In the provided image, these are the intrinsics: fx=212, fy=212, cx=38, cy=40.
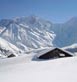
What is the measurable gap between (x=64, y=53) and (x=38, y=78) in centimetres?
1990

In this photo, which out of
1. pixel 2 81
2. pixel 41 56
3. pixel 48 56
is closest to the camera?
pixel 2 81

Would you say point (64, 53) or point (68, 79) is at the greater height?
point (68, 79)

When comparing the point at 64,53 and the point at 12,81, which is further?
the point at 64,53

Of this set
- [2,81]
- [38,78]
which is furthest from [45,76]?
[2,81]

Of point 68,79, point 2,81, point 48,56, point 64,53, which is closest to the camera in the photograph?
point 68,79

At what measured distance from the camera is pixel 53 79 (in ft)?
39.5

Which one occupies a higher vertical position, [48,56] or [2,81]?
[2,81]

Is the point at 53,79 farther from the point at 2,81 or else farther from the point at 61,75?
the point at 2,81

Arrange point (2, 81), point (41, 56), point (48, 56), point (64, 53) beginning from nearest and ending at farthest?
point (2, 81) → point (41, 56) → point (48, 56) → point (64, 53)

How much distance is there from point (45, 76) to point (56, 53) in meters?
18.5

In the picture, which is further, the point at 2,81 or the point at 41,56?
the point at 41,56

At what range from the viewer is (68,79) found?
38.3 feet

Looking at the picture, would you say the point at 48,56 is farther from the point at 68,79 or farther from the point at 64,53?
the point at 68,79

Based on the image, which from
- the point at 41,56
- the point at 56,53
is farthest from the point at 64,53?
the point at 41,56
